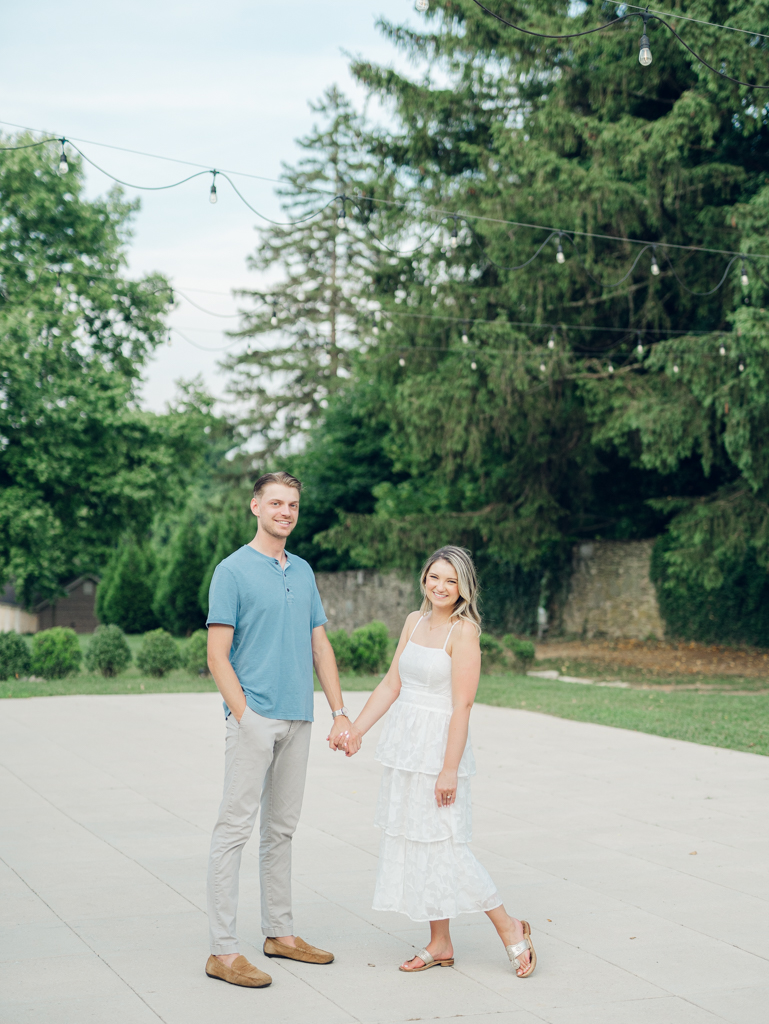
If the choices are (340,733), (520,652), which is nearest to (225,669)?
(340,733)

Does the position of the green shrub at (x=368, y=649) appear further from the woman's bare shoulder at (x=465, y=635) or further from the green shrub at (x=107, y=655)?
the woman's bare shoulder at (x=465, y=635)

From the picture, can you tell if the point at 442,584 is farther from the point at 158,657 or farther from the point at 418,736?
the point at 158,657

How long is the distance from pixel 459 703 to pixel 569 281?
16.0 m

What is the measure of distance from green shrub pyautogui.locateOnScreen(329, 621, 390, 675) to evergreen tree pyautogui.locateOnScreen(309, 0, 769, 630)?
4457 millimetres

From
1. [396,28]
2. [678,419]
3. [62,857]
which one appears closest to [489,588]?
[678,419]

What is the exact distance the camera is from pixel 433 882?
3898 millimetres

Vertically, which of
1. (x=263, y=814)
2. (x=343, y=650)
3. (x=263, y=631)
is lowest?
(x=343, y=650)

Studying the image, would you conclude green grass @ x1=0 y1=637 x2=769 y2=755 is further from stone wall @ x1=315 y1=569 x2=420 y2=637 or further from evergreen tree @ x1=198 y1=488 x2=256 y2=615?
evergreen tree @ x1=198 y1=488 x2=256 y2=615

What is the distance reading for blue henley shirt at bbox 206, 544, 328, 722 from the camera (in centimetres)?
393

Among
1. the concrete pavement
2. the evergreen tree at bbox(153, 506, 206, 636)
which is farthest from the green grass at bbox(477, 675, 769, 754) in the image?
the evergreen tree at bbox(153, 506, 206, 636)

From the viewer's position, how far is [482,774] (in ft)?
27.2

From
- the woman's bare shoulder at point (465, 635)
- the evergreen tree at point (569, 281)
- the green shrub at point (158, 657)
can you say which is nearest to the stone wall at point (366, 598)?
the evergreen tree at point (569, 281)

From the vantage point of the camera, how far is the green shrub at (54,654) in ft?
51.1

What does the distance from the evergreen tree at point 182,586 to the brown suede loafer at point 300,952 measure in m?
35.7
